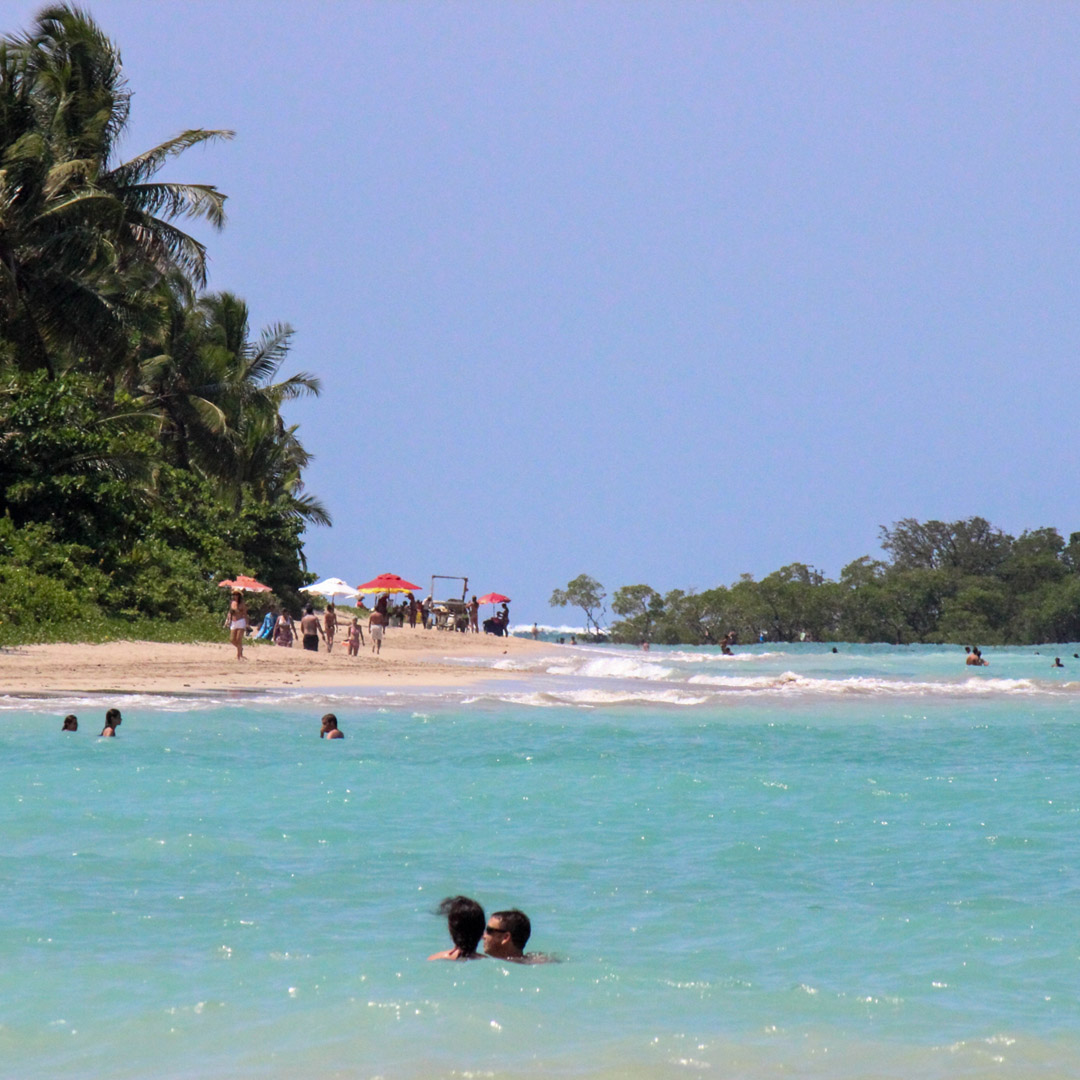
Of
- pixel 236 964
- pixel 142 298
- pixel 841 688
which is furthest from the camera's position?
pixel 142 298

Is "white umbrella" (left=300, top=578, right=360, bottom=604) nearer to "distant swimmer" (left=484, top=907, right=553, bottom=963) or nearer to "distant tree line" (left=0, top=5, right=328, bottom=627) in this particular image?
"distant tree line" (left=0, top=5, right=328, bottom=627)

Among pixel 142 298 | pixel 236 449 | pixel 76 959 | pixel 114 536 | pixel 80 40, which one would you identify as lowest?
pixel 76 959

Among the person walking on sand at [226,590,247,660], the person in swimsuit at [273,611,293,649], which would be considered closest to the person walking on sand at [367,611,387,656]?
the person in swimsuit at [273,611,293,649]

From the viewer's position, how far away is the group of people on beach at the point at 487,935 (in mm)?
7133

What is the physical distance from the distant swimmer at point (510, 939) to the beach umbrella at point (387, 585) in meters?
39.9

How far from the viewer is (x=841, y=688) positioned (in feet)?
94.1

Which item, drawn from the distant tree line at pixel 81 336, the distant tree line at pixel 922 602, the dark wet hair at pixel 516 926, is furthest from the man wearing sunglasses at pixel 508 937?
the distant tree line at pixel 922 602

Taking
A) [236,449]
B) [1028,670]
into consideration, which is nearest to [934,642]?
[1028,670]

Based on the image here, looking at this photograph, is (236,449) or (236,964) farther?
(236,449)

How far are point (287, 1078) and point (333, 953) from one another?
197cm

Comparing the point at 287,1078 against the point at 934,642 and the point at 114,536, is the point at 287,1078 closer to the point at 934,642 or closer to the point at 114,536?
the point at 114,536

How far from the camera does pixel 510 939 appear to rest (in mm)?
7180

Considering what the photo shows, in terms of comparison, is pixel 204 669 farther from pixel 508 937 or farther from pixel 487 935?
pixel 508 937

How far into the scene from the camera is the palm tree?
2750 cm
